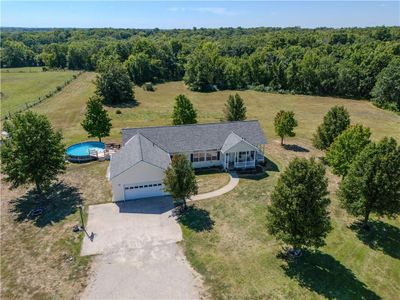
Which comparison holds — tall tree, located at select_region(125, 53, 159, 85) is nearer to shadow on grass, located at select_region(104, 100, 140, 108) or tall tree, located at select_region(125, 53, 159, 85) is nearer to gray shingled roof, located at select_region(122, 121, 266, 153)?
shadow on grass, located at select_region(104, 100, 140, 108)

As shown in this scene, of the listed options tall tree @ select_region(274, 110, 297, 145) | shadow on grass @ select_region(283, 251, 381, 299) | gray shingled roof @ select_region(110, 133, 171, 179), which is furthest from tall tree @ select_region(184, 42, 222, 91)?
shadow on grass @ select_region(283, 251, 381, 299)

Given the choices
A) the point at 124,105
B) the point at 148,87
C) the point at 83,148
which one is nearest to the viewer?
the point at 83,148

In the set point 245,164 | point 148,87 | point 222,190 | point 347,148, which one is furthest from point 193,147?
point 148,87

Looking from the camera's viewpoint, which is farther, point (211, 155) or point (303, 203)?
point (211, 155)

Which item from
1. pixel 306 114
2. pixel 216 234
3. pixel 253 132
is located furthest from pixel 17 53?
pixel 216 234

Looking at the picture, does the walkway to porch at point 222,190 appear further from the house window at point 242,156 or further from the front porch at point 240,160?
the house window at point 242,156

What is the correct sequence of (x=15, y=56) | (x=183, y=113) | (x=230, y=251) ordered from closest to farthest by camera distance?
(x=230, y=251), (x=183, y=113), (x=15, y=56)

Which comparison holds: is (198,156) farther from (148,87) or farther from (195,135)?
(148,87)
